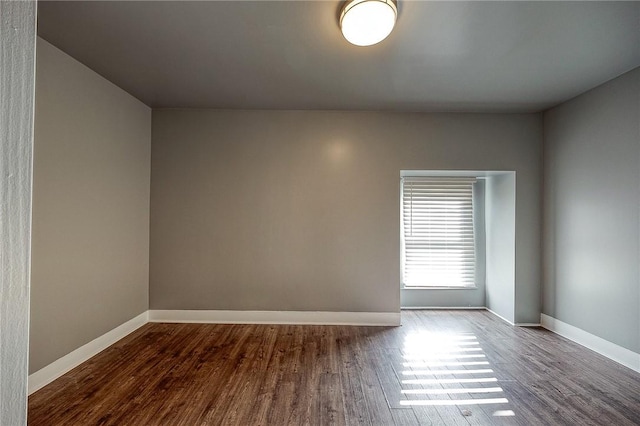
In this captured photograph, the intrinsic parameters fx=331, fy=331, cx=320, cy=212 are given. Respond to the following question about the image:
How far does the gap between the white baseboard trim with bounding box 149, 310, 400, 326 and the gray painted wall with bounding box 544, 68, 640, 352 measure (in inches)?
76.6

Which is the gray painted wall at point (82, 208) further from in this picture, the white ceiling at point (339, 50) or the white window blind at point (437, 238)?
the white window blind at point (437, 238)

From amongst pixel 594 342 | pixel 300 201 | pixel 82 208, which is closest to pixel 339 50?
pixel 300 201

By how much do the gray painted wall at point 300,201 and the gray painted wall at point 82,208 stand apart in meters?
0.42

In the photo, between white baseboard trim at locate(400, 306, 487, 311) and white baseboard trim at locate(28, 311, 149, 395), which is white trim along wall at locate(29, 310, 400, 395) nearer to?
white baseboard trim at locate(28, 311, 149, 395)

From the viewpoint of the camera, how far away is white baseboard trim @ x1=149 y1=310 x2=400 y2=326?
404cm

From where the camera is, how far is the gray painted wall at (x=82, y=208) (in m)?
2.55

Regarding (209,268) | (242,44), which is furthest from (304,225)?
(242,44)

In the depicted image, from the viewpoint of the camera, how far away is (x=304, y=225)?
13.5ft

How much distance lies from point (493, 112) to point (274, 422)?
161 inches

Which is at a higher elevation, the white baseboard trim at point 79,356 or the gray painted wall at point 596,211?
the gray painted wall at point 596,211

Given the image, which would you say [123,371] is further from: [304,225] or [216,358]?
[304,225]

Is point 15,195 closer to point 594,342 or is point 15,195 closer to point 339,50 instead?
point 339,50

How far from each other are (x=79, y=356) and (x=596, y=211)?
5.07m

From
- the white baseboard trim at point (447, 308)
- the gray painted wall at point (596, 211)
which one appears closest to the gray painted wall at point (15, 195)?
the gray painted wall at point (596, 211)
